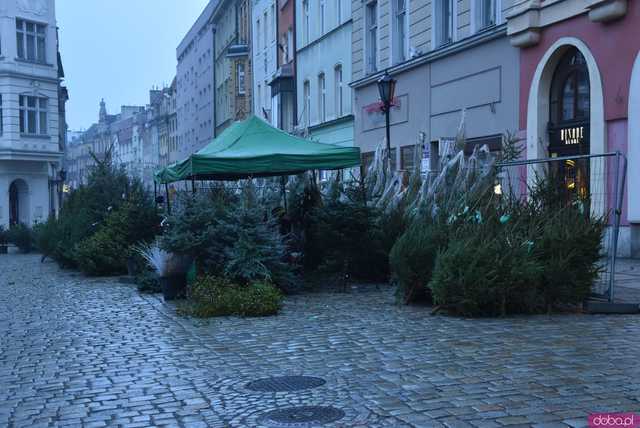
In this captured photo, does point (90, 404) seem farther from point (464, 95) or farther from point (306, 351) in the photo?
point (464, 95)

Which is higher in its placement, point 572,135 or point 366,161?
point 572,135

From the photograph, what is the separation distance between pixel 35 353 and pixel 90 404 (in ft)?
8.30

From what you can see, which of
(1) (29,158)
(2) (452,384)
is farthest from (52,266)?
(1) (29,158)

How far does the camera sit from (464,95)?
20766 millimetres

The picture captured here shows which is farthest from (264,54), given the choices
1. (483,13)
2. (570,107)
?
(570,107)

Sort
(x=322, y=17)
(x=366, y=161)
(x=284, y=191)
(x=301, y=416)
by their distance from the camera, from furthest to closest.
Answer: (x=322, y=17) < (x=366, y=161) < (x=284, y=191) < (x=301, y=416)

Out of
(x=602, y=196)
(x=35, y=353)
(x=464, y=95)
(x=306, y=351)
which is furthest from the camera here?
(x=464, y=95)

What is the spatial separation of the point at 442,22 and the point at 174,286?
1303 cm

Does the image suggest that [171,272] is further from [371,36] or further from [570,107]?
[371,36]

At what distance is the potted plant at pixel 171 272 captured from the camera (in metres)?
11.9

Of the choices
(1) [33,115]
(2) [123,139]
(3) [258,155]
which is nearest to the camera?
(3) [258,155]

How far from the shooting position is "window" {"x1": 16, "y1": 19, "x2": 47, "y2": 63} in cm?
4425

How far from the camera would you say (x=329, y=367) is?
6953mm

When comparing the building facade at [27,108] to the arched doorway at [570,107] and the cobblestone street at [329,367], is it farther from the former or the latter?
the cobblestone street at [329,367]
